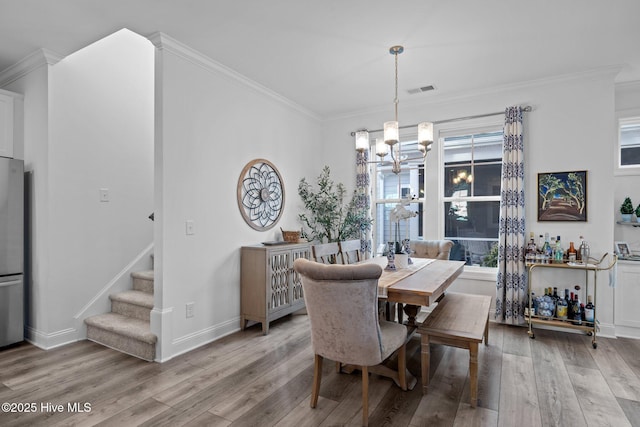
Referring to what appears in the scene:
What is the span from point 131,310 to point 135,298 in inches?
4.9

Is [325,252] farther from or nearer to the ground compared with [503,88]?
nearer to the ground


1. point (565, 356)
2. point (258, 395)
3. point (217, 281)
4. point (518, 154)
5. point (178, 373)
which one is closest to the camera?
point (258, 395)

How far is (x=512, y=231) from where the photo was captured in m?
3.84

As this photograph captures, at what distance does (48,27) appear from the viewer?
2736 millimetres

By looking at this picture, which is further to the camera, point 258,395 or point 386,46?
point 386,46

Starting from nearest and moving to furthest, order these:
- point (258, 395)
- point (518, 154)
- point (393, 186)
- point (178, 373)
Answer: point (258, 395) → point (178, 373) → point (518, 154) → point (393, 186)

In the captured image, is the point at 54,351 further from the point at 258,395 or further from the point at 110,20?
the point at 110,20

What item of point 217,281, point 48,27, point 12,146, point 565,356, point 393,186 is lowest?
point 565,356

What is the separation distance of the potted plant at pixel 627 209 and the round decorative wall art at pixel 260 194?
4.03 m

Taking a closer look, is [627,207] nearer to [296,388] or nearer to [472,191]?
[472,191]

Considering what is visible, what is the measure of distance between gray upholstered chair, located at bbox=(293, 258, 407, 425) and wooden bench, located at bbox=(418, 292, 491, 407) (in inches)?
15.4

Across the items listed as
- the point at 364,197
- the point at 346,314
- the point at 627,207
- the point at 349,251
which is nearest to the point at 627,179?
the point at 627,207

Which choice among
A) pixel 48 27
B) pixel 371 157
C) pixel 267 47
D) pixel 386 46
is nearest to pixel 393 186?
pixel 371 157

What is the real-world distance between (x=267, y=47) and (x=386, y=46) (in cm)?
111
